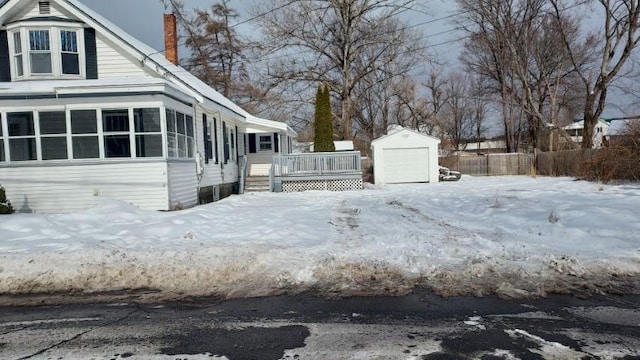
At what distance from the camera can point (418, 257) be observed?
7.16m

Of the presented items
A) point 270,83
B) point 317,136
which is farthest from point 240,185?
point 270,83

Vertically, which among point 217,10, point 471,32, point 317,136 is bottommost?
point 317,136

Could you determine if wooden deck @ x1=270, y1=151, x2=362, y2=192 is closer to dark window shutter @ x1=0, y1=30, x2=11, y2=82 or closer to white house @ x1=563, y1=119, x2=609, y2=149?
dark window shutter @ x1=0, y1=30, x2=11, y2=82

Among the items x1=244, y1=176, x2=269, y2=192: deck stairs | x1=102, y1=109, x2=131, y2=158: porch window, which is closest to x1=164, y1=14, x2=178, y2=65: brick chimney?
x1=244, y1=176, x2=269, y2=192: deck stairs

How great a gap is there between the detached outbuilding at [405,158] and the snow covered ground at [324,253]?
16495 mm

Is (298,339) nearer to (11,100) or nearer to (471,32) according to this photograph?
(11,100)

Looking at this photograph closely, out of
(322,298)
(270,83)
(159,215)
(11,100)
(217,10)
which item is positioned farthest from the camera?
(217,10)

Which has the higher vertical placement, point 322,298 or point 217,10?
point 217,10

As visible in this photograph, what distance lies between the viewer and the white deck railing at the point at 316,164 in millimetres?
22047

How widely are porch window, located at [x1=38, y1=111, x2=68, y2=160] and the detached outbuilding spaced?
61.1ft

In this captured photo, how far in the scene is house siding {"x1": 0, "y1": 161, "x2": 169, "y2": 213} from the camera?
13273mm

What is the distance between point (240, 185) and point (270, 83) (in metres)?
14.3

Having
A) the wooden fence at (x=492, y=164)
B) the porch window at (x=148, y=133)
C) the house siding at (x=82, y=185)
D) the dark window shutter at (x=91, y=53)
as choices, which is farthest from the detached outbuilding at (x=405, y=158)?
the house siding at (x=82, y=185)

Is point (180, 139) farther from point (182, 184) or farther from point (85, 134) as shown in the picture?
point (85, 134)
